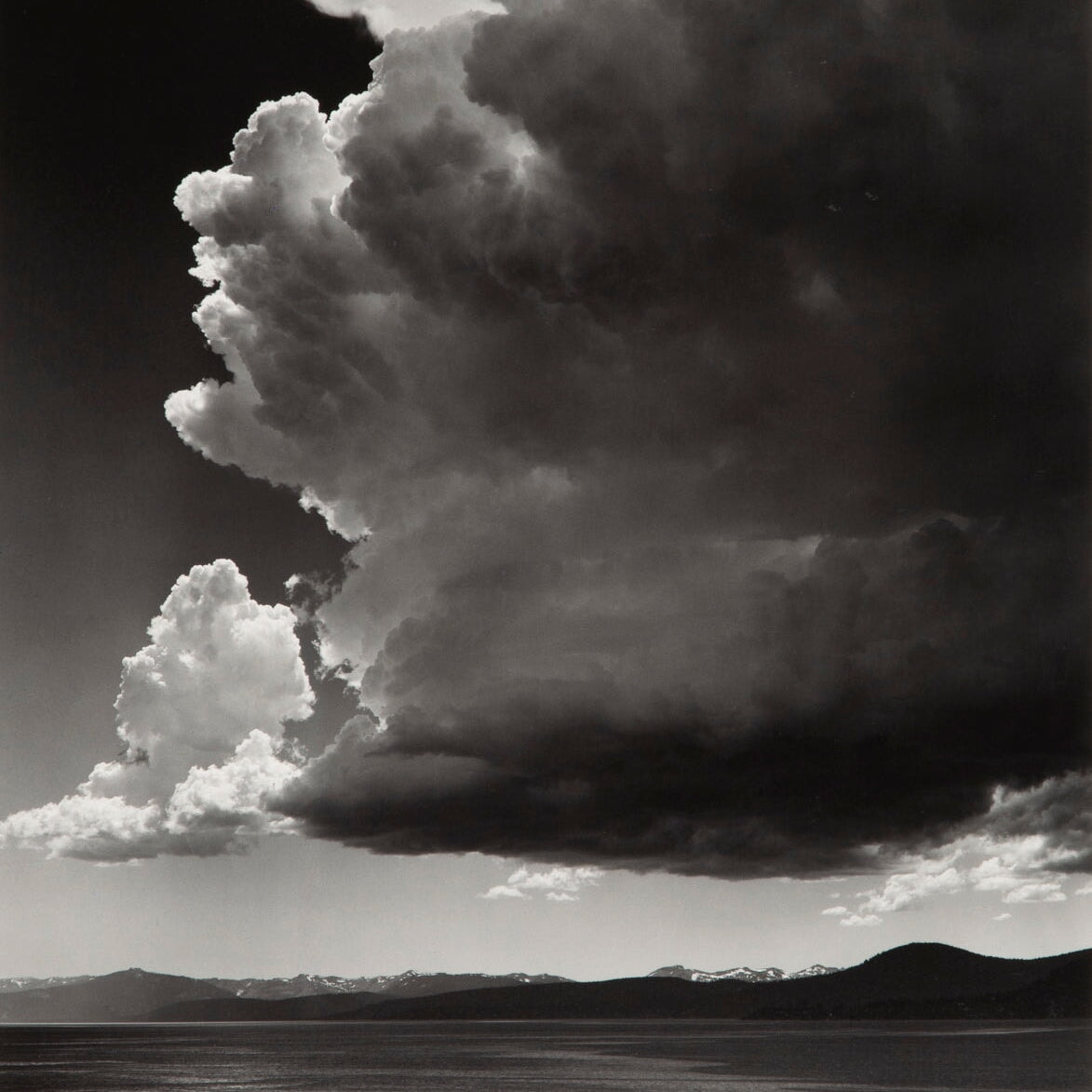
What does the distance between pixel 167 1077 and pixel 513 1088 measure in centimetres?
7276

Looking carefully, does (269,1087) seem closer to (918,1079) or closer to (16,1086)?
(16,1086)

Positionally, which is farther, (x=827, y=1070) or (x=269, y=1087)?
(x=827, y=1070)

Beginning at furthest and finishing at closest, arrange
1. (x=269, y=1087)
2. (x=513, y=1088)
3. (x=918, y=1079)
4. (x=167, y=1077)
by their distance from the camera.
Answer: (x=167, y=1077)
(x=918, y=1079)
(x=269, y=1087)
(x=513, y=1088)

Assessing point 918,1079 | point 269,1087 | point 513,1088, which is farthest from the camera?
point 918,1079

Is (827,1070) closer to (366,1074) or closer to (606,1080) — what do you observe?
(606,1080)

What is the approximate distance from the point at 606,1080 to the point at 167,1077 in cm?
7649

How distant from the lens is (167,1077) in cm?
18475

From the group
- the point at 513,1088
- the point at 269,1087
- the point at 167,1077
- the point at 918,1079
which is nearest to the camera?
the point at 513,1088

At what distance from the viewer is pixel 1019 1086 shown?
153 meters

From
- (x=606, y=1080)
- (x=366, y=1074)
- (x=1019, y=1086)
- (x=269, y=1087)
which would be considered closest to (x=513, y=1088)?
(x=606, y=1080)

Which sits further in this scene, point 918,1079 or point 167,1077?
point 167,1077

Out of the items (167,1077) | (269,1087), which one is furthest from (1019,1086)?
(167,1077)

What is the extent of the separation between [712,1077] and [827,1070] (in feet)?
102

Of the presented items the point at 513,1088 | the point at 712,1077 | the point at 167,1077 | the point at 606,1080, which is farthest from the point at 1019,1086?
the point at 167,1077
